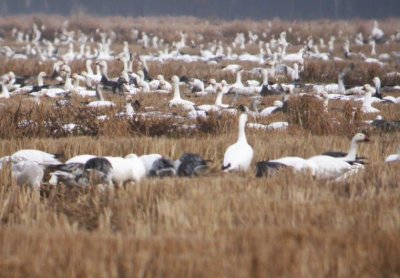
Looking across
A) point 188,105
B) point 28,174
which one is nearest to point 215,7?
point 188,105

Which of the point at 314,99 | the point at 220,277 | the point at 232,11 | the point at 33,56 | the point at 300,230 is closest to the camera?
the point at 220,277

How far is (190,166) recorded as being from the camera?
25.5ft

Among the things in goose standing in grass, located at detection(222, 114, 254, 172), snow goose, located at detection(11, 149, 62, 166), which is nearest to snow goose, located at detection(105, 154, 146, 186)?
snow goose, located at detection(11, 149, 62, 166)

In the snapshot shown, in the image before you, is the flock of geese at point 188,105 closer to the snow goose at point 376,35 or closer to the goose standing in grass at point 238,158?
the goose standing in grass at point 238,158

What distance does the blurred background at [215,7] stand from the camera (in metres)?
64.9

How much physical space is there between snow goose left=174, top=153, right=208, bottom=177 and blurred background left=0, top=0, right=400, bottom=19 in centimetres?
5687

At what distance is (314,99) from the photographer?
12.9 metres

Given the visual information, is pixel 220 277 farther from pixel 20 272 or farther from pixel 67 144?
pixel 67 144

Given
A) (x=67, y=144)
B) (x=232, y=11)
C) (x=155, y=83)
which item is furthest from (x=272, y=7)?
(x=67, y=144)

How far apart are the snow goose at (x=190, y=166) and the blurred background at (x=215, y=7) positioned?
2239 inches

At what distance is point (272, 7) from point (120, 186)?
6274cm

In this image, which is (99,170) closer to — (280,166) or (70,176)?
(70,176)

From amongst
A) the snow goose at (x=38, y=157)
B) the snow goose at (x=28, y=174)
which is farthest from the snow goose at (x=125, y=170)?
the snow goose at (x=38, y=157)

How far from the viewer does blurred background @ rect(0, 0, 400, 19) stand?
213 ft
